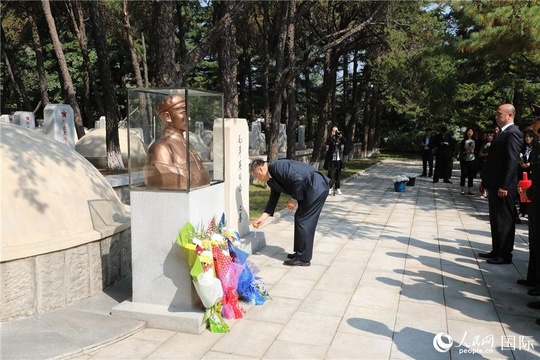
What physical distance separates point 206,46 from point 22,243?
614 centimetres

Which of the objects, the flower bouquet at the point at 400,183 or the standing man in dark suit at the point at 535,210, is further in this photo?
the flower bouquet at the point at 400,183

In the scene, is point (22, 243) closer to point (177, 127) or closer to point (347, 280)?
point (177, 127)

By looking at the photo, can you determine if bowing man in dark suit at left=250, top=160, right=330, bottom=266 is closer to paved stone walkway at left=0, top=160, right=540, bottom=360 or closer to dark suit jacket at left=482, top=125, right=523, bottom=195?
paved stone walkway at left=0, top=160, right=540, bottom=360

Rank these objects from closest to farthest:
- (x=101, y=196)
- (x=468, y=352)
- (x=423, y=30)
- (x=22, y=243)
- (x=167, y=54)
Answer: (x=468, y=352)
(x=22, y=243)
(x=101, y=196)
(x=167, y=54)
(x=423, y=30)

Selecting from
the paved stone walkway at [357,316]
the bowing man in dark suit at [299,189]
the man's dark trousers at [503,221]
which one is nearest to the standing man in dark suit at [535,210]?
the paved stone walkway at [357,316]

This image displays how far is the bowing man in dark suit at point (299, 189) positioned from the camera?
5.28 m

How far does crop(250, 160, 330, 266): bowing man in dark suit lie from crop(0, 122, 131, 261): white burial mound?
170 centimetres

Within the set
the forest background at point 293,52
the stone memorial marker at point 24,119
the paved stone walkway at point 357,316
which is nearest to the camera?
the paved stone walkway at point 357,316

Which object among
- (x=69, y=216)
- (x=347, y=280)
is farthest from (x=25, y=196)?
(x=347, y=280)

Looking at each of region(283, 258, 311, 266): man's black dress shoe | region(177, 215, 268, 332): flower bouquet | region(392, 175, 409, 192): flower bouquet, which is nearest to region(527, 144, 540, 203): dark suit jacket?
region(283, 258, 311, 266): man's black dress shoe

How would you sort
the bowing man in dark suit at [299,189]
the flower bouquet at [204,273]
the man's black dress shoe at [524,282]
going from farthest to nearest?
the bowing man in dark suit at [299,189] → the man's black dress shoe at [524,282] → the flower bouquet at [204,273]

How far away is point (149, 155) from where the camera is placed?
→ 163 inches

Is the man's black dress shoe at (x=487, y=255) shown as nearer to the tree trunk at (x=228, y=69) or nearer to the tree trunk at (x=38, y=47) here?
the tree trunk at (x=228, y=69)

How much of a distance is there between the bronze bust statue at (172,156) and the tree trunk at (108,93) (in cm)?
841
